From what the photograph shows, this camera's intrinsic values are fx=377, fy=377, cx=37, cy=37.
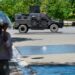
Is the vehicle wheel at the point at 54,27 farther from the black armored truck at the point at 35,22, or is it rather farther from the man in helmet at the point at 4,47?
the man in helmet at the point at 4,47

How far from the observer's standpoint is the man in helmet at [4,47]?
22.6 feet

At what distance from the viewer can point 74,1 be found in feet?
184

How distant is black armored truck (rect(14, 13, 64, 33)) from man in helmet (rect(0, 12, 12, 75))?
25263 millimetres

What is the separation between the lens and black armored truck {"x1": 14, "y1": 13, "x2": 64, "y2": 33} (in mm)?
32344

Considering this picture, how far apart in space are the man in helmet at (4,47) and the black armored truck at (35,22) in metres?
25.3

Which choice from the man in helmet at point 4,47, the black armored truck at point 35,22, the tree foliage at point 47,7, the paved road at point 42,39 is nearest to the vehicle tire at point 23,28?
the black armored truck at point 35,22

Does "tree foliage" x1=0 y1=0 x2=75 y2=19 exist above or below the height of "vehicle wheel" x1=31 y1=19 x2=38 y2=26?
below

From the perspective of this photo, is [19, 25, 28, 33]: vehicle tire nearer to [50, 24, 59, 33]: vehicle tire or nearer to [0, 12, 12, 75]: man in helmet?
[50, 24, 59, 33]: vehicle tire

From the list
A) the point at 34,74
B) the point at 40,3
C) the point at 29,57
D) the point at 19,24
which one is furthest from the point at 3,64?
the point at 40,3

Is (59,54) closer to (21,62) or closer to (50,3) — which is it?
(21,62)

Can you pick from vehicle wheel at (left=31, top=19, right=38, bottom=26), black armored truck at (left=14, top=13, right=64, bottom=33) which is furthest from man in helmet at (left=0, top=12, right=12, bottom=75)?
vehicle wheel at (left=31, top=19, right=38, bottom=26)

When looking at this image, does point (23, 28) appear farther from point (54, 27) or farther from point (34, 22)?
point (54, 27)

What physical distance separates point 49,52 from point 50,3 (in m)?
38.0

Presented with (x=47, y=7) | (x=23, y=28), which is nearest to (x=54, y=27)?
(x=23, y=28)
